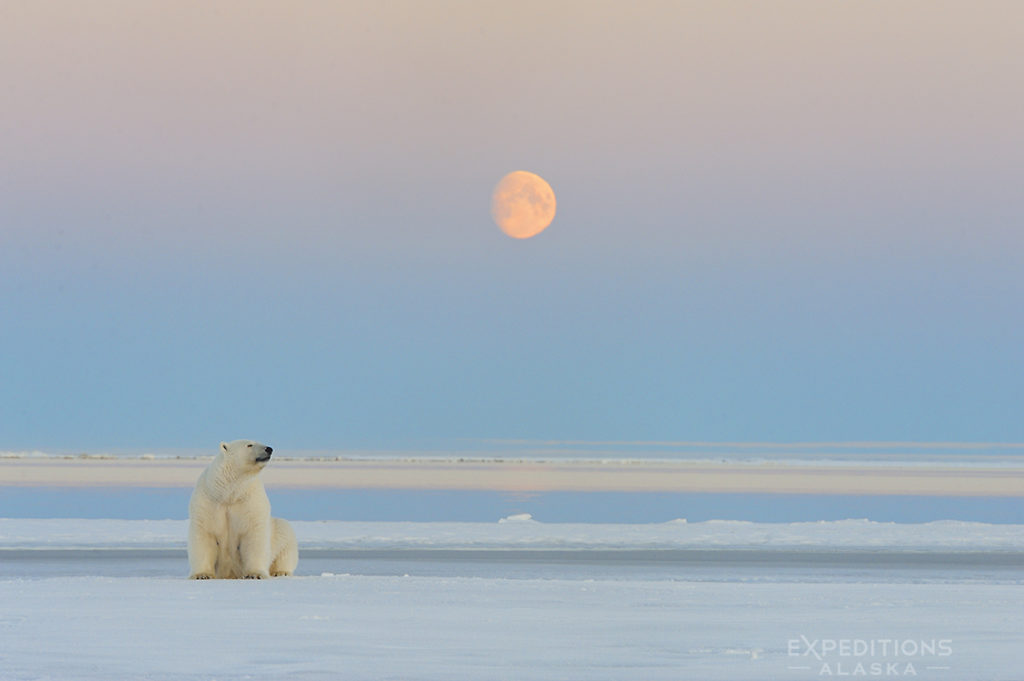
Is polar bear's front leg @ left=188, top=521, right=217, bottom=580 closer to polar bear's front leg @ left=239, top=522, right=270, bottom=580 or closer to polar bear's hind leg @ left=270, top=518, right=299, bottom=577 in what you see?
polar bear's front leg @ left=239, top=522, right=270, bottom=580

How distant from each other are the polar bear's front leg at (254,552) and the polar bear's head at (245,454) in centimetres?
60

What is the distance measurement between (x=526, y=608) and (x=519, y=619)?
26.0 inches

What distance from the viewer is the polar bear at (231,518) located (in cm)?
1186

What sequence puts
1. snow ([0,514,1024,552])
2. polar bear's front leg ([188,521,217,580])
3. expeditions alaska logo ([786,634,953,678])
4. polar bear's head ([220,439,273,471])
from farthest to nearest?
snow ([0,514,1024,552]), polar bear's front leg ([188,521,217,580]), polar bear's head ([220,439,273,471]), expeditions alaska logo ([786,634,953,678])

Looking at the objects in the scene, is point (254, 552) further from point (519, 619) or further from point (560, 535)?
point (560, 535)

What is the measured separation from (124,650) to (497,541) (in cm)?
1170

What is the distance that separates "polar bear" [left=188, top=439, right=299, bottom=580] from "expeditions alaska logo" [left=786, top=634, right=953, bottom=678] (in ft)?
18.5

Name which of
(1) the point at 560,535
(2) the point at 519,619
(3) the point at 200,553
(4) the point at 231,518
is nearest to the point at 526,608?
(2) the point at 519,619

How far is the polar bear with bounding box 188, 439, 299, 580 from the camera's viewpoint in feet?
38.9

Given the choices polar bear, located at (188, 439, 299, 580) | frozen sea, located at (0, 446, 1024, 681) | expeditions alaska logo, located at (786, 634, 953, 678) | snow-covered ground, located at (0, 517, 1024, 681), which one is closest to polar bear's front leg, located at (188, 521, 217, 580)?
polar bear, located at (188, 439, 299, 580)

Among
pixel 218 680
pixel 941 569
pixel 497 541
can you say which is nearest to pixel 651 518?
pixel 497 541

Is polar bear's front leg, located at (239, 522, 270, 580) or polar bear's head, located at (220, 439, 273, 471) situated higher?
polar bear's head, located at (220, 439, 273, 471)

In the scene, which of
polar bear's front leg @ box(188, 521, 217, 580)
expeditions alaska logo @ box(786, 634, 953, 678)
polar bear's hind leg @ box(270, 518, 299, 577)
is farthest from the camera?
polar bear's hind leg @ box(270, 518, 299, 577)

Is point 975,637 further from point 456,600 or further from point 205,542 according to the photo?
point 205,542
